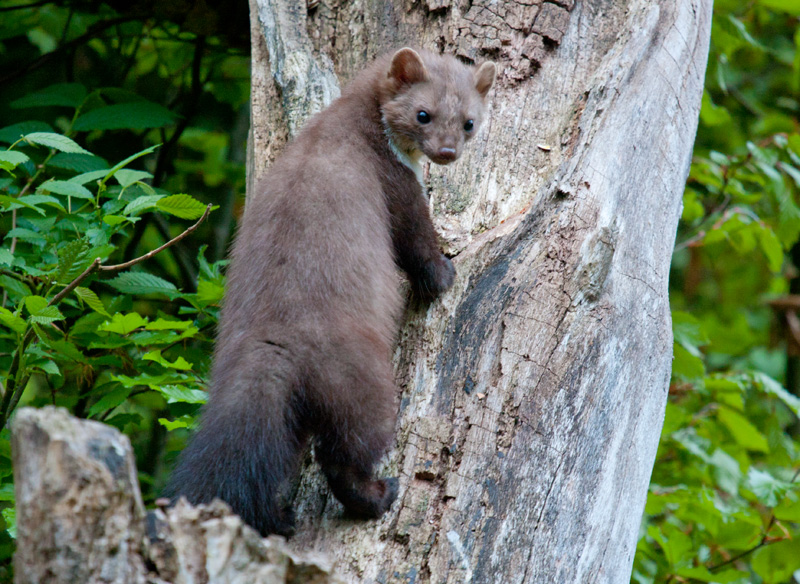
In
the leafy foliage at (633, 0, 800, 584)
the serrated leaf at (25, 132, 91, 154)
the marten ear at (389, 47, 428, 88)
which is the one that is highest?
the marten ear at (389, 47, 428, 88)

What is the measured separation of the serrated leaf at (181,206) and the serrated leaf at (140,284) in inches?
17.6

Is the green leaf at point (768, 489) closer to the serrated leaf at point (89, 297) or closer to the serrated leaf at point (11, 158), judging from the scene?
the serrated leaf at point (89, 297)

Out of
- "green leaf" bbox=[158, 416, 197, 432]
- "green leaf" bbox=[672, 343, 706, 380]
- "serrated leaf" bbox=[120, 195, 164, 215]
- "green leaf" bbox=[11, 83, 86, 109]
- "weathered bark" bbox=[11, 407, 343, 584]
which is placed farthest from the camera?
"green leaf" bbox=[672, 343, 706, 380]

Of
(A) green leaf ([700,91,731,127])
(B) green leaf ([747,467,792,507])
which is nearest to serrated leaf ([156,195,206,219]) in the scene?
(B) green leaf ([747,467,792,507])

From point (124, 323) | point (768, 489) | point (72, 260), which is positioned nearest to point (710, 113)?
point (768, 489)

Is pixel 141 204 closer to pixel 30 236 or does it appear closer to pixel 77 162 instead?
pixel 30 236

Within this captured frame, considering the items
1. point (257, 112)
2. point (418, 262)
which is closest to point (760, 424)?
point (418, 262)

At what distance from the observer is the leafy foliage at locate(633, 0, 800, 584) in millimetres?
4719

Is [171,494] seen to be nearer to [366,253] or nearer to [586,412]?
[366,253]

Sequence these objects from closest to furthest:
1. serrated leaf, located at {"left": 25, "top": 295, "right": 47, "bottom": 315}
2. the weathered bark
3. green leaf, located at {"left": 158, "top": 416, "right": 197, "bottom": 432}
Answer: the weathered bark, serrated leaf, located at {"left": 25, "top": 295, "right": 47, "bottom": 315}, green leaf, located at {"left": 158, "top": 416, "right": 197, "bottom": 432}

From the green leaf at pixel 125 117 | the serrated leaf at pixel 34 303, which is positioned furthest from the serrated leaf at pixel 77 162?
the serrated leaf at pixel 34 303

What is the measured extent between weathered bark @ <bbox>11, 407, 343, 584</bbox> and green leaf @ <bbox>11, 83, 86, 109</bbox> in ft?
11.0

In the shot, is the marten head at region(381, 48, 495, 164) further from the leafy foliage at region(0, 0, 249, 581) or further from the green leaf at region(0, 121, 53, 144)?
the green leaf at region(0, 121, 53, 144)

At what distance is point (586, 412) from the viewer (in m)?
3.19
